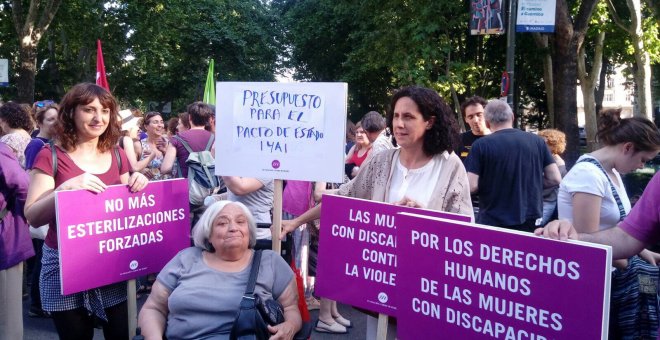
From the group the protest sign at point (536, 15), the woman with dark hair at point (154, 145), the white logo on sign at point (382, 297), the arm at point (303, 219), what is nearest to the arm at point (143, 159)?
the woman with dark hair at point (154, 145)

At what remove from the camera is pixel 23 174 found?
12.2 ft

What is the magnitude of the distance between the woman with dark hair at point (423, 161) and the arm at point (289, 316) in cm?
65

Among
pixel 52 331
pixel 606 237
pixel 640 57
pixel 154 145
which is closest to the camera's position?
pixel 606 237

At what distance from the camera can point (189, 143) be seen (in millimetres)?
5906

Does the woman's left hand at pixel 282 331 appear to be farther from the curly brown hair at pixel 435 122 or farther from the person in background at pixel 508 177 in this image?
the person in background at pixel 508 177

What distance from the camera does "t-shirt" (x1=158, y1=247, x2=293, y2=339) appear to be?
3.16 metres

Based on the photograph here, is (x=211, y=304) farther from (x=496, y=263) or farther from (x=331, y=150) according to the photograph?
(x=496, y=263)

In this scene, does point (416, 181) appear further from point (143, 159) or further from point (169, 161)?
point (143, 159)

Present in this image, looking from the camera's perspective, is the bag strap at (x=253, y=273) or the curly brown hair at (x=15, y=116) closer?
the bag strap at (x=253, y=273)

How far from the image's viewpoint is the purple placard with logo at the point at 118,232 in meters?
3.04

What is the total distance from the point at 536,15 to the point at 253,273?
1093 centimetres

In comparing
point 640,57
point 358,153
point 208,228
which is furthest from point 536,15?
point 208,228

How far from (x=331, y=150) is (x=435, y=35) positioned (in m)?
16.8

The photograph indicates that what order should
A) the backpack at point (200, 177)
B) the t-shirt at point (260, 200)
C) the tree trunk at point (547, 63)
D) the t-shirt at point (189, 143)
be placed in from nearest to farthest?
1. the t-shirt at point (260, 200)
2. the backpack at point (200, 177)
3. the t-shirt at point (189, 143)
4. the tree trunk at point (547, 63)
